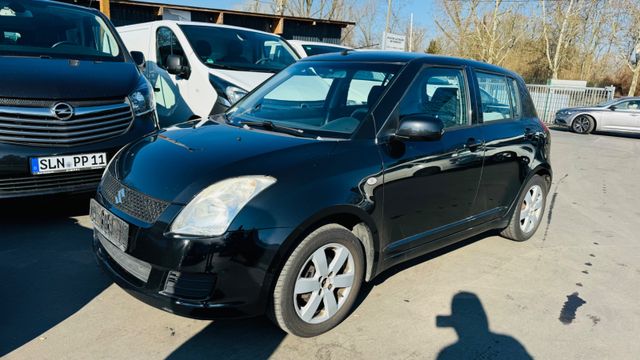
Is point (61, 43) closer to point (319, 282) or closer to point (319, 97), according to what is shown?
point (319, 97)

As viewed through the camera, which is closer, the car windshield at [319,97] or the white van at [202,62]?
the car windshield at [319,97]

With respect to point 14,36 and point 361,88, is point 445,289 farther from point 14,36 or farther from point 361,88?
point 14,36

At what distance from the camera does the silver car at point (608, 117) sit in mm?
16219

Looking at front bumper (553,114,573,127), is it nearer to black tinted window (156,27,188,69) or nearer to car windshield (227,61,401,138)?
black tinted window (156,27,188,69)

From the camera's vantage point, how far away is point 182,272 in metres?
2.42

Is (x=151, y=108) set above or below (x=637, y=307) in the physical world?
above

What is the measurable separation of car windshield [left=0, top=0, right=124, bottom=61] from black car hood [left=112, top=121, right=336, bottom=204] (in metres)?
2.36

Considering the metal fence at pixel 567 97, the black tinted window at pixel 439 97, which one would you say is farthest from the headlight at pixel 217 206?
the metal fence at pixel 567 97

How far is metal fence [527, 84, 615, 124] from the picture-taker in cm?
2161

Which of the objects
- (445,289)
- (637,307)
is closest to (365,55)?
(445,289)

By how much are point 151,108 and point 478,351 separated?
12.1 feet

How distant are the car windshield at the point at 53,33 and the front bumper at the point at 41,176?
4.04ft

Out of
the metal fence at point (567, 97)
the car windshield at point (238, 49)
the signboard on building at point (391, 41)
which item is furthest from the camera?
the metal fence at point (567, 97)

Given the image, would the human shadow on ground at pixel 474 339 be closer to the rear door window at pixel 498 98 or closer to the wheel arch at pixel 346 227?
the wheel arch at pixel 346 227
